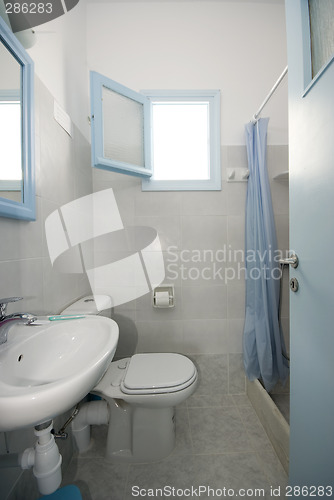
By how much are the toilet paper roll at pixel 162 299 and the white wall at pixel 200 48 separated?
4.39ft

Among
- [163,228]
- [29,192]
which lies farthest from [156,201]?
[29,192]

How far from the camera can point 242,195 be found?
1488 millimetres

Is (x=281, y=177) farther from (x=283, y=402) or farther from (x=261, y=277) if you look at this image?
(x=283, y=402)

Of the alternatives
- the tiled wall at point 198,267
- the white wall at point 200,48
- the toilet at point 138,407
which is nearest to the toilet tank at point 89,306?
the toilet at point 138,407

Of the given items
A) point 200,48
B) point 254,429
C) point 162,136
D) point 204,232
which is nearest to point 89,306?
point 204,232

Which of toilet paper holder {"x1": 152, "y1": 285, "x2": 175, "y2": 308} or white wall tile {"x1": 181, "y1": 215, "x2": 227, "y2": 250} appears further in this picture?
white wall tile {"x1": 181, "y1": 215, "x2": 227, "y2": 250}

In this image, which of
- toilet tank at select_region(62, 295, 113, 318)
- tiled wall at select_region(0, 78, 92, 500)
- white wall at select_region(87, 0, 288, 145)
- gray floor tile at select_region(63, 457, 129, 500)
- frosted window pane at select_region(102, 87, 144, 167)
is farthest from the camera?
white wall at select_region(87, 0, 288, 145)

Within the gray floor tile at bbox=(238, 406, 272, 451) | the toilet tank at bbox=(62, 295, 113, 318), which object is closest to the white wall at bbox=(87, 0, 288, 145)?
the toilet tank at bbox=(62, 295, 113, 318)

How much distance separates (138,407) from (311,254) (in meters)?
1.11

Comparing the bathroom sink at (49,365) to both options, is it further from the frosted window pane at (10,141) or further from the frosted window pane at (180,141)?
the frosted window pane at (180,141)

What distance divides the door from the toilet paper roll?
0.77 meters

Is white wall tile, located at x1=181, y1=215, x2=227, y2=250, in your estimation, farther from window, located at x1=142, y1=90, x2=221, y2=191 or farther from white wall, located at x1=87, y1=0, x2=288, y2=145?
white wall, located at x1=87, y1=0, x2=288, y2=145

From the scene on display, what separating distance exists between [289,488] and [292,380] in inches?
17.1

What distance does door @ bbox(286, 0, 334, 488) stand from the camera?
0.60 metres
